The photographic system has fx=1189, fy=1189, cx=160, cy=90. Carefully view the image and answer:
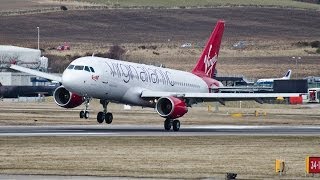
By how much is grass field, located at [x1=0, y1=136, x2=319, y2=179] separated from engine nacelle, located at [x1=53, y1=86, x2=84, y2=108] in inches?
473

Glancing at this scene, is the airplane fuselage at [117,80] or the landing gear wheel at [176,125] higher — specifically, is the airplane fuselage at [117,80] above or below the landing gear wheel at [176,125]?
above

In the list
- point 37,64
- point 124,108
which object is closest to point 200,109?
point 124,108

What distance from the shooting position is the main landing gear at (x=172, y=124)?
232 feet

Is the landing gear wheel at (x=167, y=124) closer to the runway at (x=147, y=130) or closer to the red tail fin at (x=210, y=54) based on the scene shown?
the runway at (x=147, y=130)

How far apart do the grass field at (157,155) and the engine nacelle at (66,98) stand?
12.0 m

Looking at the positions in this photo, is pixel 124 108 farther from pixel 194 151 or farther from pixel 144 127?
pixel 194 151

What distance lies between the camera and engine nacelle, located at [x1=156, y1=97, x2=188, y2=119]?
70.2 m

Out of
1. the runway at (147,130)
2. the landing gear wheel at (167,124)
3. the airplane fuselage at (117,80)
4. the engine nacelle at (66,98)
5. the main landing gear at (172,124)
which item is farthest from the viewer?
the engine nacelle at (66,98)

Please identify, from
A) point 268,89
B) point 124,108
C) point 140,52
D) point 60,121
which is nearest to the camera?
point 60,121

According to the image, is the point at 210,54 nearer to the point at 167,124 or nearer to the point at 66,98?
the point at 167,124

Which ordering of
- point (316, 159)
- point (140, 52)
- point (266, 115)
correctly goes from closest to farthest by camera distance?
point (316, 159) < point (266, 115) < point (140, 52)

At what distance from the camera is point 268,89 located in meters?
120

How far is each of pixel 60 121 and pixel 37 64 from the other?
245ft

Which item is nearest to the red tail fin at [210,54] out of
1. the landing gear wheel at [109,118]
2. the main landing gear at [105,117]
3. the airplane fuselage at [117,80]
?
the airplane fuselage at [117,80]
